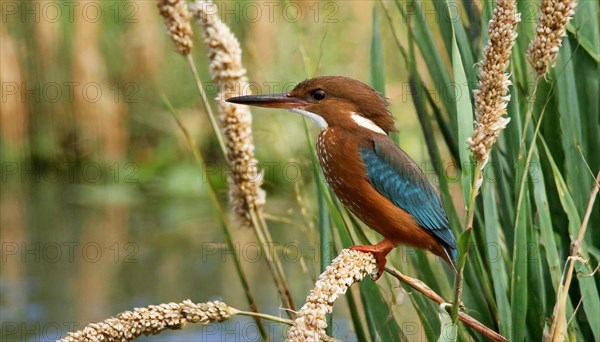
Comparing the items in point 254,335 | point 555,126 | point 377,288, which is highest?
point 555,126

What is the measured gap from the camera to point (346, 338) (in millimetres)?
4230

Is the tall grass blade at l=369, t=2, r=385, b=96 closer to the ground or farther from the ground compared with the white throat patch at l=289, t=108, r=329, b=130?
farther from the ground

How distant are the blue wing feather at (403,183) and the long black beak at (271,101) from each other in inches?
10.7

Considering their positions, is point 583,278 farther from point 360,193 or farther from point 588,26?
point 588,26

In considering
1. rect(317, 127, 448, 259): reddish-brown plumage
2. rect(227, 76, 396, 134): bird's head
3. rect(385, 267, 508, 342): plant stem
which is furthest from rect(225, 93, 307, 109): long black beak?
rect(385, 267, 508, 342): plant stem

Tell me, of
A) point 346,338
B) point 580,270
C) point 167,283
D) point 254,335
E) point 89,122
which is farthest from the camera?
point 89,122

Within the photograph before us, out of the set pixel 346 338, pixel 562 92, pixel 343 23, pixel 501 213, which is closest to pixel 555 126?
pixel 562 92

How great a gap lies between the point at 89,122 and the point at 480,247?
5494mm

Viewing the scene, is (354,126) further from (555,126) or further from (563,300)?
(563,300)

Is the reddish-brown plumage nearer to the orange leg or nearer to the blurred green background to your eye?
the orange leg

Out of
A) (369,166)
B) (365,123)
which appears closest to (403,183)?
(369,166)

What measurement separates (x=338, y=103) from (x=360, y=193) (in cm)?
33

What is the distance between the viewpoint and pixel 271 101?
293 centimetres

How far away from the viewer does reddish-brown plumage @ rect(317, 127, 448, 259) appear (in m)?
2.76
